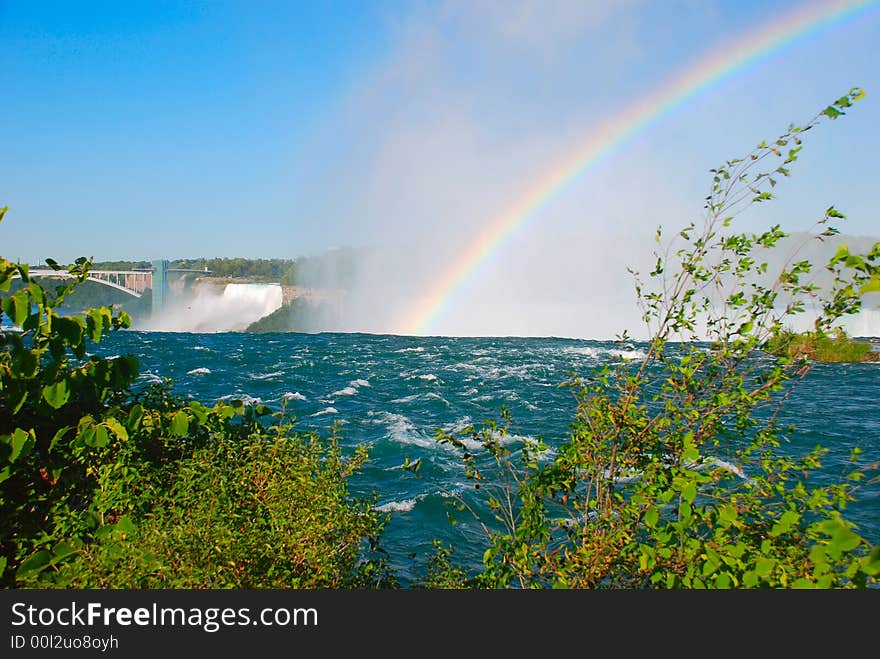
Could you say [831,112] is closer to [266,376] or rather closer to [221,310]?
[266,376]

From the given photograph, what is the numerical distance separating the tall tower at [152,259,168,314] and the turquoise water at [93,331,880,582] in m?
46.8

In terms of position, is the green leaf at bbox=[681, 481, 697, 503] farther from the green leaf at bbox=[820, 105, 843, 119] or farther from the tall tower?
the tall tower

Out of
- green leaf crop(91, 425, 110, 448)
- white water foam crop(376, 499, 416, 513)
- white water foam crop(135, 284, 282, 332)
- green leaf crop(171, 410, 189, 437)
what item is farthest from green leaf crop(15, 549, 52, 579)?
white water foam crop(135, 284, 282, 332)

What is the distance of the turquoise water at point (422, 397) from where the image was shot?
10820 millimetres

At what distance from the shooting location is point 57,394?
→ 2939mm

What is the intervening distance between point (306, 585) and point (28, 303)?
1.94 m

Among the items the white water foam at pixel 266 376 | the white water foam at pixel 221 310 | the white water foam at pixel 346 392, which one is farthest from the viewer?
the white water foam at pixel 221 310

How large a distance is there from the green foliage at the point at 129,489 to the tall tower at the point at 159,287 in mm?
87655

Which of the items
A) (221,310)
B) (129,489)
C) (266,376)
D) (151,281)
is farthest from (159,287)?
(129,489)

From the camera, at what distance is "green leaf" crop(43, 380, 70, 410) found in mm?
2916

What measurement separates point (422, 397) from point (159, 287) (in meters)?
74.5

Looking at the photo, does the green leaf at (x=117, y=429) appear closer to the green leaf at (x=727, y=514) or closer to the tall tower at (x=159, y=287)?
the green leaf at (x=727, y=514)

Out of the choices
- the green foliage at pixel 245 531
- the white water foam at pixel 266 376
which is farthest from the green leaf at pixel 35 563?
the white water foam at pixel 266 376

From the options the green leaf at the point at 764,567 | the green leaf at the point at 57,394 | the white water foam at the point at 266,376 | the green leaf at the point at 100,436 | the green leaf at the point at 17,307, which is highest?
the green leaf at the point at 17,307
